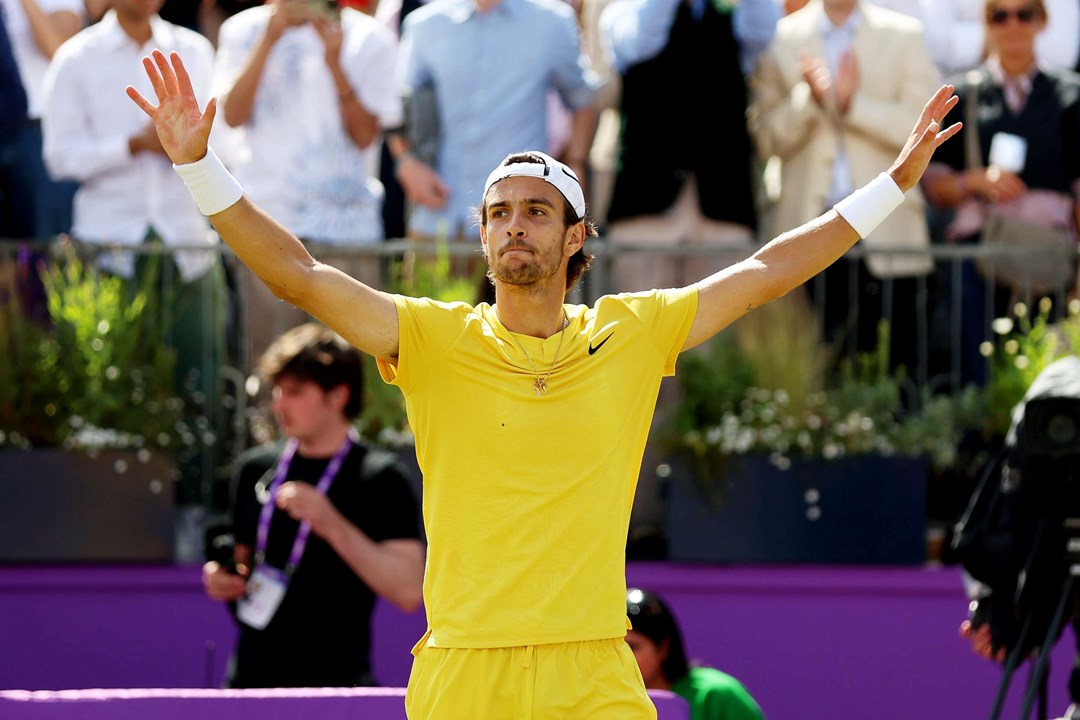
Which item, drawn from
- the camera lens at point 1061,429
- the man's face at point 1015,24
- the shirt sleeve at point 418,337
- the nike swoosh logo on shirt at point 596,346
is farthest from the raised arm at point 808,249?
the man's face at point 1015,24

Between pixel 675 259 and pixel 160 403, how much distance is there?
94.4 inches

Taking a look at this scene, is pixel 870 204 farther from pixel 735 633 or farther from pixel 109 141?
pixel 109 141

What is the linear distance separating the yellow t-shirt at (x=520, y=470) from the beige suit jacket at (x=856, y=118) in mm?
4460

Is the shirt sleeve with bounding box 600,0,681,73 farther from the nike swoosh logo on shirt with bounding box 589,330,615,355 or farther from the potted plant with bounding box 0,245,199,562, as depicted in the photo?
the nike swoosh logo on shirt with bounding box 589,330,615,355

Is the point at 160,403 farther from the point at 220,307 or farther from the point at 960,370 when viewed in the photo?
the point at 960,370

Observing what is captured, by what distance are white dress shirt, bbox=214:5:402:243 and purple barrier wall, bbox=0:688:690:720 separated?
146 inches

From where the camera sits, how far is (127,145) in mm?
8852

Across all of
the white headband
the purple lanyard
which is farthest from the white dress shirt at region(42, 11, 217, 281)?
the white headband

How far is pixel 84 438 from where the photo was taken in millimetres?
8117

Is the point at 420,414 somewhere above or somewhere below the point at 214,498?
above

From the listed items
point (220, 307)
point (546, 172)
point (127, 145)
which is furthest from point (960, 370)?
point (546, 172)

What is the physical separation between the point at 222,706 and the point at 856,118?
4.71 m

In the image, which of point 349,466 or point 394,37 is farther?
point 394,37

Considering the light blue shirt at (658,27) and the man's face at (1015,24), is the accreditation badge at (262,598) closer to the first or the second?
the light blue shirt at (658,27)
